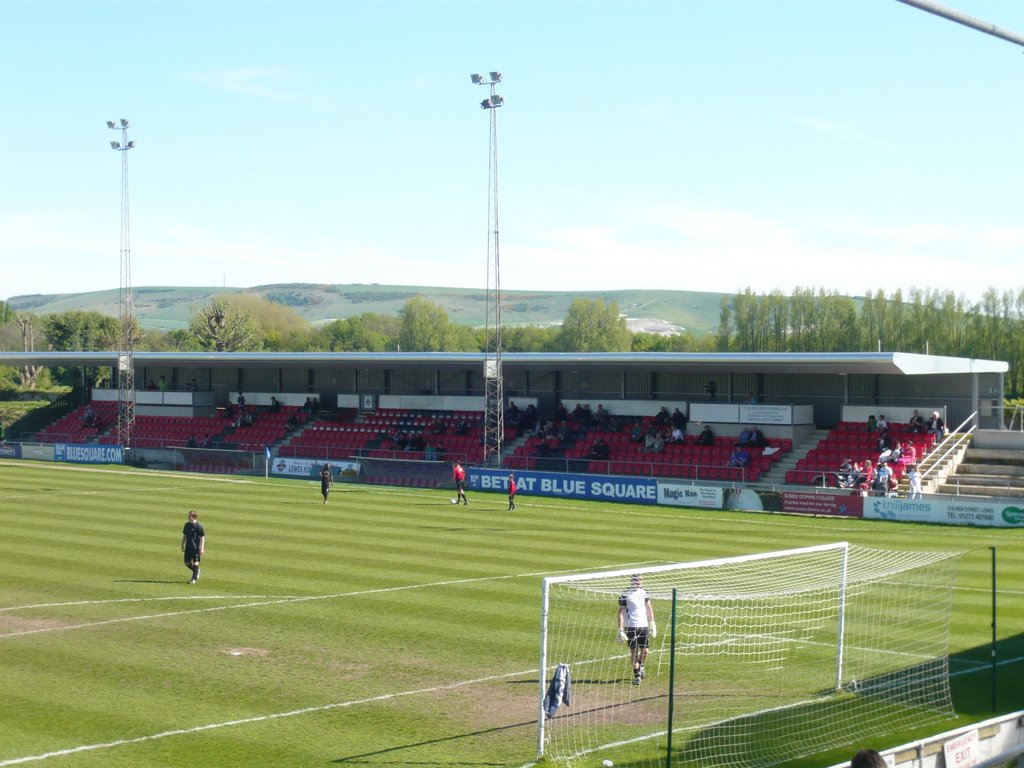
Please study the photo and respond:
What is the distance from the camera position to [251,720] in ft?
50.7

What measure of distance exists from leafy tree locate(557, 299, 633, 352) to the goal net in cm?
13644

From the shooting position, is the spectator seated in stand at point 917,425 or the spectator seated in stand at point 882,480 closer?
the spectator seated in stand at point 882,480

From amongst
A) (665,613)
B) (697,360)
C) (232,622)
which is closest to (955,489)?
(697,360)

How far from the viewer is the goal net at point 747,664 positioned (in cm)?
1484

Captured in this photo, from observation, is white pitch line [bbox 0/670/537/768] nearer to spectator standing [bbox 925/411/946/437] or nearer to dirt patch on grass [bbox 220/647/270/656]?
dirt patch on grass [bbox 220/647/270/656]

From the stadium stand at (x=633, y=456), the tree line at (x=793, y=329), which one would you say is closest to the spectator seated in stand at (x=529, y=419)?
the stadium stand at (x=633, y=456)

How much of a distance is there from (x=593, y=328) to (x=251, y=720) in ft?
493

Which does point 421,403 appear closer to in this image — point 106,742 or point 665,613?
point 665,613

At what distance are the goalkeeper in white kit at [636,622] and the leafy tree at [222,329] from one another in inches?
4881

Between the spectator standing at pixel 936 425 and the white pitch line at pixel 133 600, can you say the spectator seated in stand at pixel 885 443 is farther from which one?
the white pitch line at pixel 133 600

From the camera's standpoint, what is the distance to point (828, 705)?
16.6 m

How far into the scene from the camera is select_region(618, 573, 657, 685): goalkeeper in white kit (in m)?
17.3

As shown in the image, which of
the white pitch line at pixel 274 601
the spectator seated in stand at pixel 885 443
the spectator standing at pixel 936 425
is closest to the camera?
the white pitch line at pixel 274 601

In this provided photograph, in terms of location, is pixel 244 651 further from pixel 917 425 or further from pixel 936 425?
pixel 936 425
